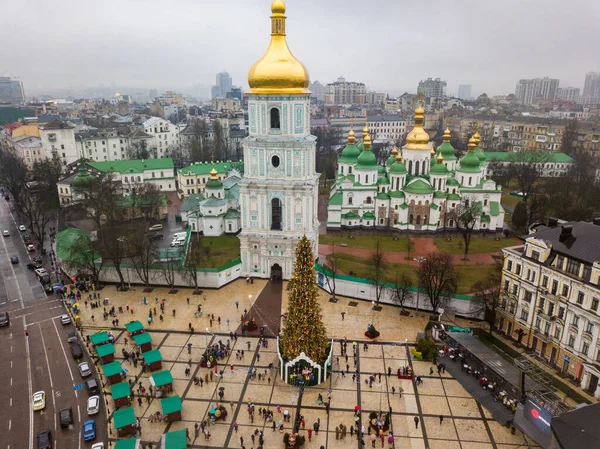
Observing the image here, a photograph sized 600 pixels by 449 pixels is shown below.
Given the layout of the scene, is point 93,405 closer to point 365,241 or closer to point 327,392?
point 327,392

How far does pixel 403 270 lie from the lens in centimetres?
3919

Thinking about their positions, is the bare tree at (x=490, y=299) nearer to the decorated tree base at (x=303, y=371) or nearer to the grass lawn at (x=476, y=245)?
the decorated tree base at (x=303, y=371)

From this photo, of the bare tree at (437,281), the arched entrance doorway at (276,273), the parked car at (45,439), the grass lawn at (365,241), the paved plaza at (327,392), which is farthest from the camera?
the grass lawn at (365,241)

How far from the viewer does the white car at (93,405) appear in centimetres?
2242

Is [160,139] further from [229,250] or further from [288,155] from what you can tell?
[288,155]

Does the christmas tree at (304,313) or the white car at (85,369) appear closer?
the christmas tree at (304,313)

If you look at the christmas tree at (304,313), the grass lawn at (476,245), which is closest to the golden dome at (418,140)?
the grass lawn at (476,245)

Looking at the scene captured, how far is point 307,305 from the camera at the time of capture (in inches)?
910

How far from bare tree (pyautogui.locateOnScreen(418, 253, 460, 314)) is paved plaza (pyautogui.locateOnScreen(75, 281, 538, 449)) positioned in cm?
175

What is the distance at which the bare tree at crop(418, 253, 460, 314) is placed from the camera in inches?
1199

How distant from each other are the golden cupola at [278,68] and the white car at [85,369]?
20.8 m

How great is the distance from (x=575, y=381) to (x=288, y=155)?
73.8 feet

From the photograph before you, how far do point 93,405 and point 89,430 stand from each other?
1796mm

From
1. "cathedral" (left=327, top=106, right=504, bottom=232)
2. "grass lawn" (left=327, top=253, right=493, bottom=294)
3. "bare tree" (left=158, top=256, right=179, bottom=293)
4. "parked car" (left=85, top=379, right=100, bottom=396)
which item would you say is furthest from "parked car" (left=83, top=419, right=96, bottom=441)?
"cathedral" (left=327, top=106, right=504, bottom=232)
